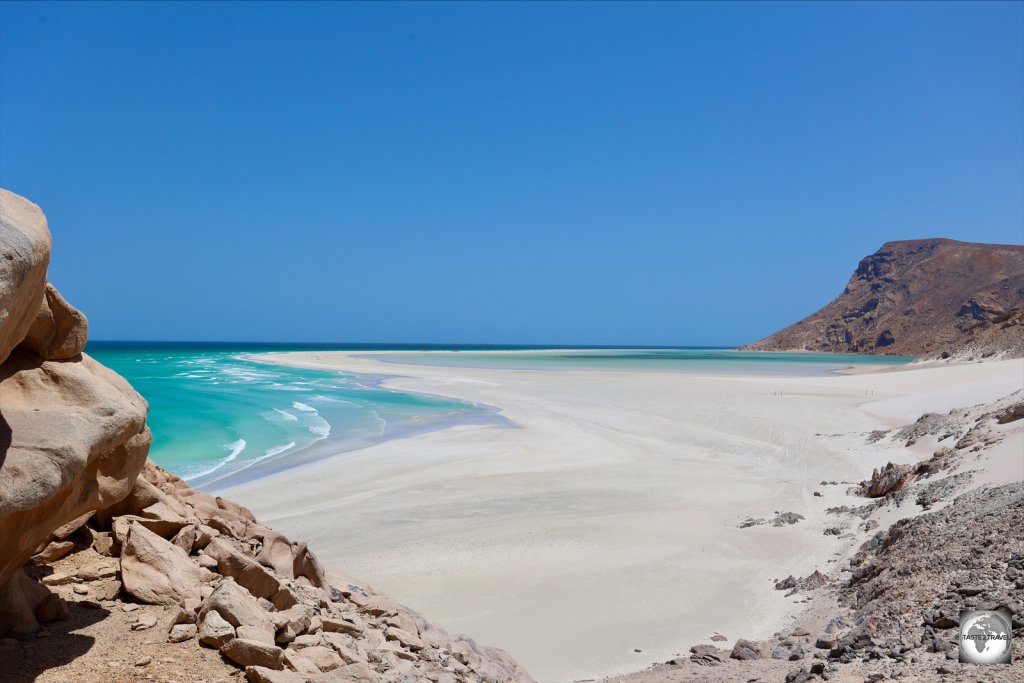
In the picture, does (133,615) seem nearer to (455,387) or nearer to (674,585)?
(674,585)

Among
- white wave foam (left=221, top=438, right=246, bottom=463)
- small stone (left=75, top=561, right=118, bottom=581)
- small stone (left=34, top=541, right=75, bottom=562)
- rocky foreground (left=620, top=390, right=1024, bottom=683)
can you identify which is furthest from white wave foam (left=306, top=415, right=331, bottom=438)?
small stone (left=75, top=561, right=118, bottom=581)

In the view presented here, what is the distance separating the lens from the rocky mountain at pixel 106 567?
3.70 meters

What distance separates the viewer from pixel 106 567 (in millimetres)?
5172

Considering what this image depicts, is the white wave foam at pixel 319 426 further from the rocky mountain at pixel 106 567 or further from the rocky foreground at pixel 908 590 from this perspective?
the rocky mountain at pixel 106 567

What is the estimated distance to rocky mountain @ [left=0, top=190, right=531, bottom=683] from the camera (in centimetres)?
370

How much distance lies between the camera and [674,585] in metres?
9.40

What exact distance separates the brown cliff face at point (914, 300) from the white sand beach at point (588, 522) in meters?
96.2

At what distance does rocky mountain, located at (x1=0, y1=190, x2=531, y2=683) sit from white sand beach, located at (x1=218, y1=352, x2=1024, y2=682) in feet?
8.41

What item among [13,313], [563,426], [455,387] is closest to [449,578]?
[13,313]

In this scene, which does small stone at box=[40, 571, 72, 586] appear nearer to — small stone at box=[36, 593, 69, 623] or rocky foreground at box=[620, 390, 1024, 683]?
small stone at box=[36, 593, 69, 623]

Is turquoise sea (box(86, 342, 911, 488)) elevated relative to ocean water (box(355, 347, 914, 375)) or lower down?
lower down

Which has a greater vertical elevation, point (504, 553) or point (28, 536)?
point (28, 536)

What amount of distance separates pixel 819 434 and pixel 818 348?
141419 mm

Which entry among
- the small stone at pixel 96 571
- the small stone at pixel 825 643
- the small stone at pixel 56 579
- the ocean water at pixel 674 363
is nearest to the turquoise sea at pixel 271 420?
the small stone at pixel 96 571
